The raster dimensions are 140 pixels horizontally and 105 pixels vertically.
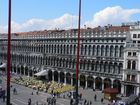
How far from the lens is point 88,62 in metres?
81.9

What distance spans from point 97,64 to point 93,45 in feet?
15.9

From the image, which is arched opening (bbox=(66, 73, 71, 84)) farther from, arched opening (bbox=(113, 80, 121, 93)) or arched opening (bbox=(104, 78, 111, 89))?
arched opening (bbox=(113, 80, 121, 93))


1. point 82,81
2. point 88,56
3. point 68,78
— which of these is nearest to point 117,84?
point 88,56

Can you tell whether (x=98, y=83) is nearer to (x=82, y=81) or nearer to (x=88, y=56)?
(x=82, y=81)

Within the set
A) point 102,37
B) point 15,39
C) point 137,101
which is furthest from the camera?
point 15,39

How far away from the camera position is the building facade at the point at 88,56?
238 ft

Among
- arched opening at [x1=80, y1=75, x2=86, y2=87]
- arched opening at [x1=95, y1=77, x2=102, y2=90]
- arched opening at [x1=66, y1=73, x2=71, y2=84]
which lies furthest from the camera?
arched opening at [x1=66, y1=73, x2=71, y2=84]

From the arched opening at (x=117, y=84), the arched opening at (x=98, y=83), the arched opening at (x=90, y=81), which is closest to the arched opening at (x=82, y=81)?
the arched opening at (x=90, y=81)

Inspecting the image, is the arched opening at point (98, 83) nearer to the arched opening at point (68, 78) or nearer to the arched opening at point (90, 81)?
the arched opening at point (90, 81)

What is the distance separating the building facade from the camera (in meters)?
72.6

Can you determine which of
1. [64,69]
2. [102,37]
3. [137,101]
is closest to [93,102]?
[137,101]

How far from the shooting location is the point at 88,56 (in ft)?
269

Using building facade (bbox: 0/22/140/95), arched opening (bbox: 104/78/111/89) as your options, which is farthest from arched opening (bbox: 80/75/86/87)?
arched opening (bbox: 104/78/111/89)

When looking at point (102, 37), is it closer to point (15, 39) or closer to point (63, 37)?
point (63, 37)
